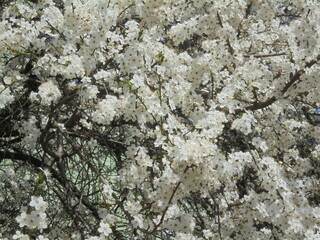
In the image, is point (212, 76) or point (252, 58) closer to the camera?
point (212, 76)

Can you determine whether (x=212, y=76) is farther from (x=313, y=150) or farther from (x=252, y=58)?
(x=313, y=150)

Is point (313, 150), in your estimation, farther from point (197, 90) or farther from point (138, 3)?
point (138, 3)

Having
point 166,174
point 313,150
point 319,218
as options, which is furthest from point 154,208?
point 313,150

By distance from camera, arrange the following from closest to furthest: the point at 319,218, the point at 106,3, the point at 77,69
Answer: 1. the point at 77,69
2. the point at 106,3
3. the point at 319,218

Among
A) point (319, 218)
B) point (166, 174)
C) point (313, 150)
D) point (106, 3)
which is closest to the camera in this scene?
point (166, 174)

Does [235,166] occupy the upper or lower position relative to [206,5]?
lower

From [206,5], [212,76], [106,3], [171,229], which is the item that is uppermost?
[206,5]
